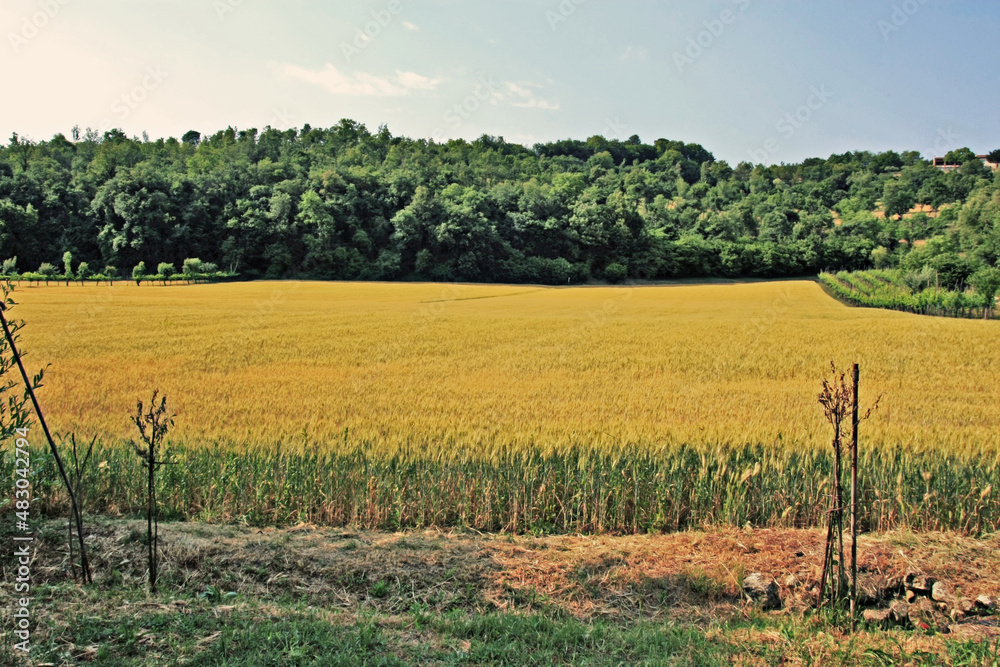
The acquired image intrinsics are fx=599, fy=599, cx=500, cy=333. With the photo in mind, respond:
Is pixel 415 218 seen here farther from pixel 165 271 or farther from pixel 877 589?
pixel 877 589

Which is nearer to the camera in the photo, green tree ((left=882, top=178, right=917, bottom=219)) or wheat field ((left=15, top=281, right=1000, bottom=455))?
wheat field ((left=15, top=281, right=1000, bottom=455))

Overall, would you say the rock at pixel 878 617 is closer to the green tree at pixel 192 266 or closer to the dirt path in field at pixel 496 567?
the dirt path in field at pixel 496 567

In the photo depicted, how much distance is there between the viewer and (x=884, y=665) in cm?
389

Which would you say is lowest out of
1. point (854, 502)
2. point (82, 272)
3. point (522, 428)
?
point (522, 428)

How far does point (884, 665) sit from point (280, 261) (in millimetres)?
78913

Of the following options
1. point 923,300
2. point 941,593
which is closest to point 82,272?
point 941,593

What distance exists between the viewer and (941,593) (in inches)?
199

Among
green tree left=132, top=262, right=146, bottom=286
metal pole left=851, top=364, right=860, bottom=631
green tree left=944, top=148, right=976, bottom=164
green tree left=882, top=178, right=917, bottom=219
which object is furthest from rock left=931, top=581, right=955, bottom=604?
green tree left=944, top=148, right=976, bottom=164

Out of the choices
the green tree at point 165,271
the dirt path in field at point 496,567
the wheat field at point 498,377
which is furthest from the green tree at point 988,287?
the green tree at point 165,271

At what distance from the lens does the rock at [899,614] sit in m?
4.76

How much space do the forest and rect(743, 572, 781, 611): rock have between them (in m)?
72.1

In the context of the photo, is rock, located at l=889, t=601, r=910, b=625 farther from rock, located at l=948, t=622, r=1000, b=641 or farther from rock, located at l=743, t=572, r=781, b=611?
rock, located at l=743, t=572, r=781, b=611

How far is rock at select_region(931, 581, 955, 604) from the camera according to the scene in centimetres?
498

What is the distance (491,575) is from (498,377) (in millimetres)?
9795
